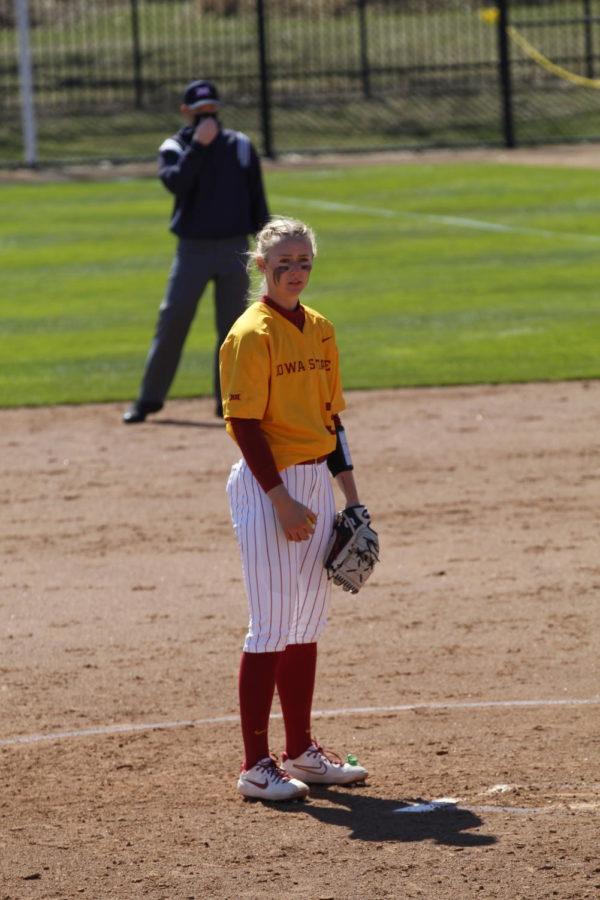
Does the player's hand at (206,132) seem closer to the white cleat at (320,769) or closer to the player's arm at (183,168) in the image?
the player's arm at (183,168)

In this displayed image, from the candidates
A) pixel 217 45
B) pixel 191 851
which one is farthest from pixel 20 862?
pixel 217 45

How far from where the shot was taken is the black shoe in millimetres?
12063

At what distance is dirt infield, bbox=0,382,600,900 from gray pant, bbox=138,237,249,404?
1.57ft

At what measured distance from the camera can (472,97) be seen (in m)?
34.2

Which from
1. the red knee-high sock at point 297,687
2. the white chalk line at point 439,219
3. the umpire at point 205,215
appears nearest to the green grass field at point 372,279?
the white chalk line at point 439,219

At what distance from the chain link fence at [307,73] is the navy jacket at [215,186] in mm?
17336

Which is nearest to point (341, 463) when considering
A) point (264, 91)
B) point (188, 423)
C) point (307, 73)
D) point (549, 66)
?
point (188, 423)

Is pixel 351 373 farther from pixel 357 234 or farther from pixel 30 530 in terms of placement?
pixel 357 234

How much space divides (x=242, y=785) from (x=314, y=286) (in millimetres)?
11757

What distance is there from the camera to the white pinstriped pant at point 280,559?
568 centimetres

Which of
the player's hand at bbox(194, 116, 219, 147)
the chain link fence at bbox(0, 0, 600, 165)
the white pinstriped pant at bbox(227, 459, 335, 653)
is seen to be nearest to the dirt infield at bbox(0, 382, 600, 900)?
the white pinstriped pant at bbox(227, 459, 335, 653)

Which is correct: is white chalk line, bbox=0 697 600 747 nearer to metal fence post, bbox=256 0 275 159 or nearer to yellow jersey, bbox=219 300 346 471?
yellow jersey, bbox=219 300 346 471

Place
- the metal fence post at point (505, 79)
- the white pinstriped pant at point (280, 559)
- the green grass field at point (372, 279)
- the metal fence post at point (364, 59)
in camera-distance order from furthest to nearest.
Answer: the metal fence post at point (364, 59) → the metal fence post at point (505, 79) → the green grass field at point (372, 279) → the white pinstriped pant at point (280, 559)

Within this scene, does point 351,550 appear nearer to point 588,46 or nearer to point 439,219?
point 439,219
